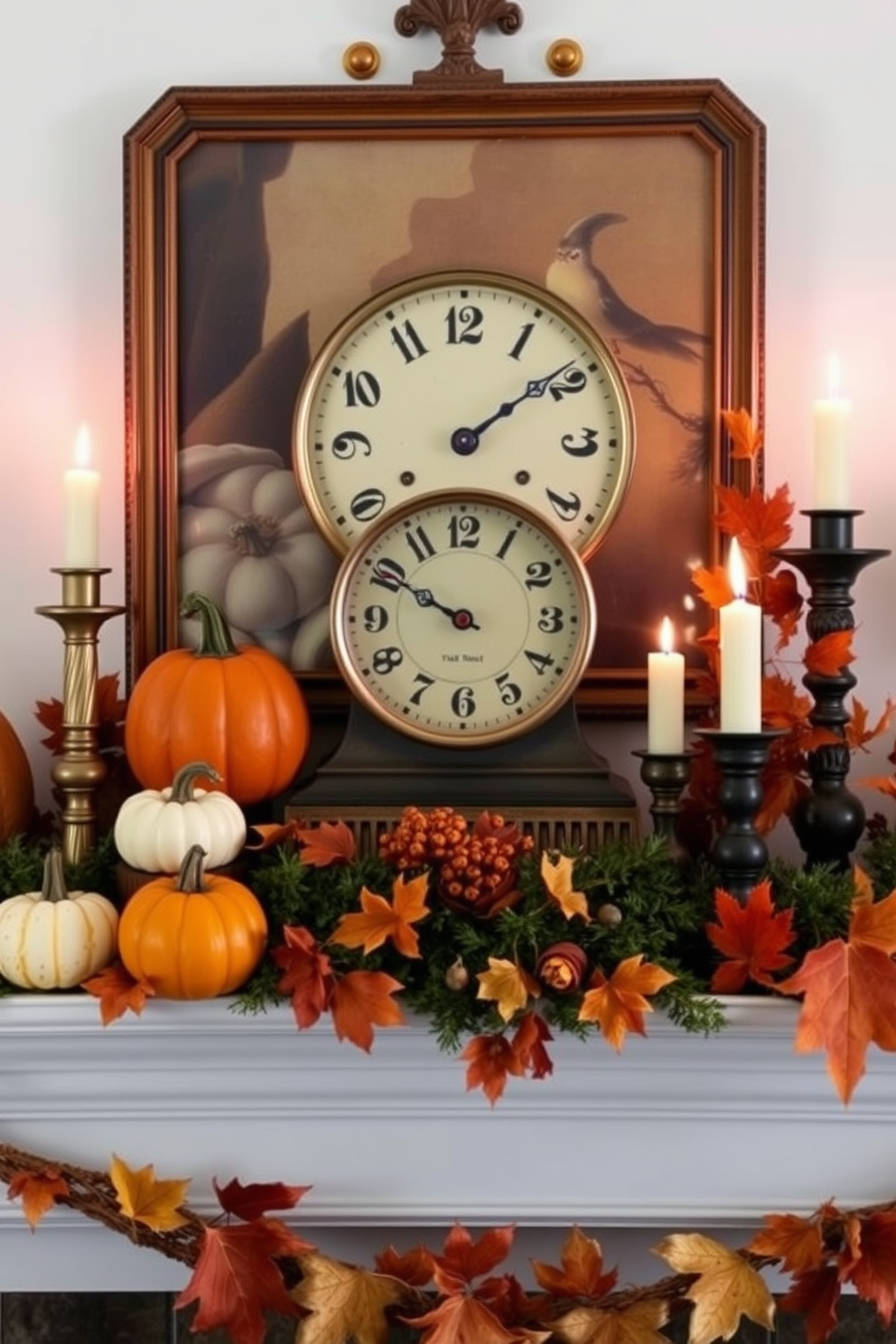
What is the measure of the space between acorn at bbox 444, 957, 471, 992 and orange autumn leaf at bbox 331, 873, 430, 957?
0.10 ft

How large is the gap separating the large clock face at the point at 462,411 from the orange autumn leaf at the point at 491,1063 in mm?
441

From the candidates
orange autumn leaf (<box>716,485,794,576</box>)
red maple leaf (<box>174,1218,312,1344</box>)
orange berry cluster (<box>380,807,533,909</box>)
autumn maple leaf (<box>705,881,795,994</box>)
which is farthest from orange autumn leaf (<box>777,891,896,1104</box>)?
red maple leaf (<box>174,1218,312,1344</box>)

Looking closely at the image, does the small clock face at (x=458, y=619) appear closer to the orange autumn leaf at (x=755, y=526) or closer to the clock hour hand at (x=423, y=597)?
the clock hour hand at (x=423, y=597)

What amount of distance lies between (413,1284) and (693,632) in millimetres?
623

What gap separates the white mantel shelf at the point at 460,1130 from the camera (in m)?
1.17

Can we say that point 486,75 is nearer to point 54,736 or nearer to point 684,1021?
point 54,736

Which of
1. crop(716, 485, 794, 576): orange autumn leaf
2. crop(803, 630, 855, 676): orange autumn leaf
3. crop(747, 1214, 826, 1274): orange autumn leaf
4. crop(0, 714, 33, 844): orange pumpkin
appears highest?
crop(716, 485, 794, 576): orange autumn leaf

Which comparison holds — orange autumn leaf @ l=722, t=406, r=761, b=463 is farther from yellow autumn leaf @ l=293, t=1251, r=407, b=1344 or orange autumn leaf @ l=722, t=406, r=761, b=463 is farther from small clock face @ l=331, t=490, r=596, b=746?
yellow autumn leaf @ l=293, t=1251, r=407, b=1344

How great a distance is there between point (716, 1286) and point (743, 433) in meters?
0.72

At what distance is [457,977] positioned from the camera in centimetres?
109

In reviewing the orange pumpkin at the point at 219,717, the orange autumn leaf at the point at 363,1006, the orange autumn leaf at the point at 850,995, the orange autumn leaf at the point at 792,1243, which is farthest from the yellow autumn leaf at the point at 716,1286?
the orange pumpkin at the point at 219,717

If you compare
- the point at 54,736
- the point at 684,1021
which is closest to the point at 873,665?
the point at 684,1021

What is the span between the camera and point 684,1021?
1.10 m

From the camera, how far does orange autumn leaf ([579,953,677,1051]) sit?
1.07 m
